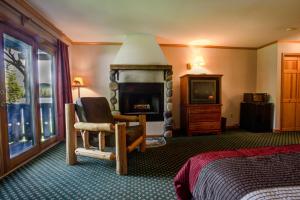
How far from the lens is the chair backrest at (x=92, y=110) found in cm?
276

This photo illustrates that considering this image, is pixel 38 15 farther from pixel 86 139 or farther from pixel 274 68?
pixel 274 68

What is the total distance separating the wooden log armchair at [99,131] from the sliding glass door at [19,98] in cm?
70

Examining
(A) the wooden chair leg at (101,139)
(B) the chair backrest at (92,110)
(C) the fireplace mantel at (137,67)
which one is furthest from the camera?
(C) the fireplace mantel at (137,67)

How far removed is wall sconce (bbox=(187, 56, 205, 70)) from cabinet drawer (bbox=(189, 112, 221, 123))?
1.27 metres

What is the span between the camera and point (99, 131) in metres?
2.46

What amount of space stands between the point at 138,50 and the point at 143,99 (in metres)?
1.14

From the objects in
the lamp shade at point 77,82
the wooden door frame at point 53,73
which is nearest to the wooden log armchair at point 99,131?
the wooden door frame at point 53,73

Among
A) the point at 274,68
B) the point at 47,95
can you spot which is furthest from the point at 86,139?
the point at 274,68

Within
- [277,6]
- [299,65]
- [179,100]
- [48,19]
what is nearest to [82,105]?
[48,19]

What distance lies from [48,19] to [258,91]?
5209 mm

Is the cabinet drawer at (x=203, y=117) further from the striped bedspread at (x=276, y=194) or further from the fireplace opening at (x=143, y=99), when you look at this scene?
the striped bedspread at (x=276, y=194)

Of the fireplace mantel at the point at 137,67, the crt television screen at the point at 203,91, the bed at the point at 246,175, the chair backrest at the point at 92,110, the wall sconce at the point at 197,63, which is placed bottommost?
the bed at the point at 246,175

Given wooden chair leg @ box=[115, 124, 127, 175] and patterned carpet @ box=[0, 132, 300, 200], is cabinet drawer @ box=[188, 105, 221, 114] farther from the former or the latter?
wooden chair leg @ box=[115, 124, 127, 175]

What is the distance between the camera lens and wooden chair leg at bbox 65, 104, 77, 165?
104 inches
